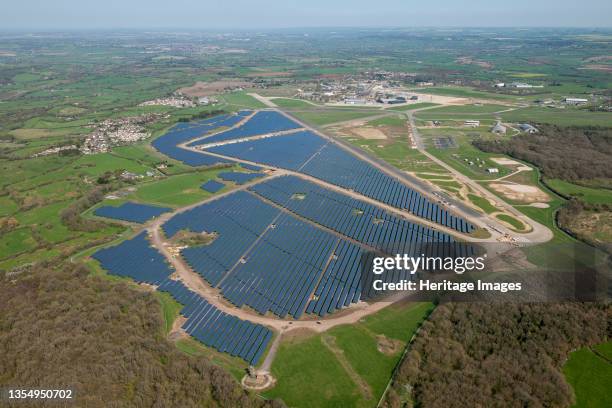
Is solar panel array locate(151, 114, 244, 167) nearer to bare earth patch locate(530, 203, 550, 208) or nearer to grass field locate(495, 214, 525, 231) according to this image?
grass field locate(495, 214, 525, 231)

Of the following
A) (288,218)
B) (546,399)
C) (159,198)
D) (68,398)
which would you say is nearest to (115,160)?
(159,198)

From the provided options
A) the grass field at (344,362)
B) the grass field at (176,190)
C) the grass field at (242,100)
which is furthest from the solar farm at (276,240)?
the grass field at (242,100)

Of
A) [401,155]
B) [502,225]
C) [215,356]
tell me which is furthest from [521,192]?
[215,356]

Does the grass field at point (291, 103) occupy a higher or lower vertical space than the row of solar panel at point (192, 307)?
higher

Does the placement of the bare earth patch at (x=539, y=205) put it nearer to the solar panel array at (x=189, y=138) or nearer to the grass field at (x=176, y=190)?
the grass field at (x=176, y=190)

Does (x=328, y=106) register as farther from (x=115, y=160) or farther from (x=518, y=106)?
(x=115, y=160)

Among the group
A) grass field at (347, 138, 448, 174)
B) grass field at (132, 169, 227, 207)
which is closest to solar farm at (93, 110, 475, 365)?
grass field at (132, 169, 227, 207)
